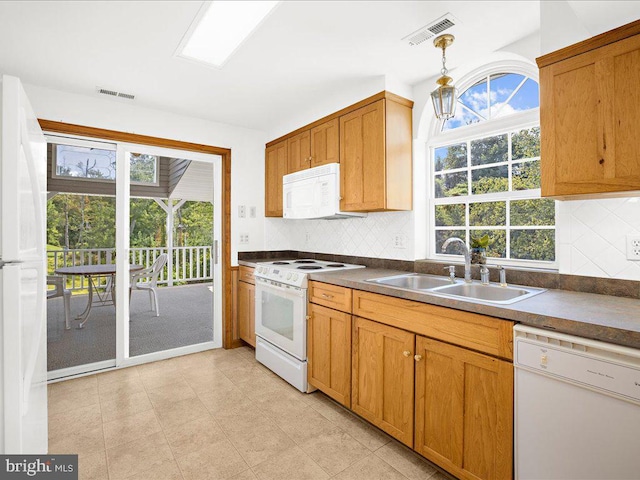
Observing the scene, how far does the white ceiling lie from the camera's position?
1.82 metres

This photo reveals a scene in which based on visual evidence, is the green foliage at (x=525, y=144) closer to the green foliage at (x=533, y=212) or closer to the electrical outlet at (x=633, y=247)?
the green foliage at (x=533, y=212)

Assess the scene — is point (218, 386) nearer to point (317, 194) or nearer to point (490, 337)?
point (317, 194)

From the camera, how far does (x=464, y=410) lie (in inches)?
62.3

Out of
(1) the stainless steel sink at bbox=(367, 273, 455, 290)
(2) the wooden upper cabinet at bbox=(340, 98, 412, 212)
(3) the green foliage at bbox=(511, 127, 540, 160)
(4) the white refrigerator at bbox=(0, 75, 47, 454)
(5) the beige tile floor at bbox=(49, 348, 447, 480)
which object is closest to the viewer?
(4) the white refrigerator at bbox=(0, 75, 47, 454)

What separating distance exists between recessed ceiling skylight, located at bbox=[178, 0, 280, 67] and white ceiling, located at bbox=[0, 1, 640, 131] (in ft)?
0.18

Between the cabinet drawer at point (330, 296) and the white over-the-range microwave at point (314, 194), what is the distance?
2.29 feet

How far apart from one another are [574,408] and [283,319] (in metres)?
2.06

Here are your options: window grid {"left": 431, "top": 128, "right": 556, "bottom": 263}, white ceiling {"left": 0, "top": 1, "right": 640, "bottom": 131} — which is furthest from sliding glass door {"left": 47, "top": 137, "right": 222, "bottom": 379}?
window grid {"left": 431, "top": 128, "right": 556, "bottom": 263}

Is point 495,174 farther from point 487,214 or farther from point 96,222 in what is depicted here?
point 96,222

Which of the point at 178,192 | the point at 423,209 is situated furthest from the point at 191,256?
the point at 423,209

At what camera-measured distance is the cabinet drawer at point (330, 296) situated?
89.7 inches

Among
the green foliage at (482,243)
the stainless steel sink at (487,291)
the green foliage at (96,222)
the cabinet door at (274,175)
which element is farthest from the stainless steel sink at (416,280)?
the green foliage at (96,222)

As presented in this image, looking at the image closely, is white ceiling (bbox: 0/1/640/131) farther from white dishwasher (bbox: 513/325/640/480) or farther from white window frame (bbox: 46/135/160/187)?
white dishwasher (bbox: 513/325/640/480)

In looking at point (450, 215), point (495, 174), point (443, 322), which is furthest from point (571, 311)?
point (450, 215)
